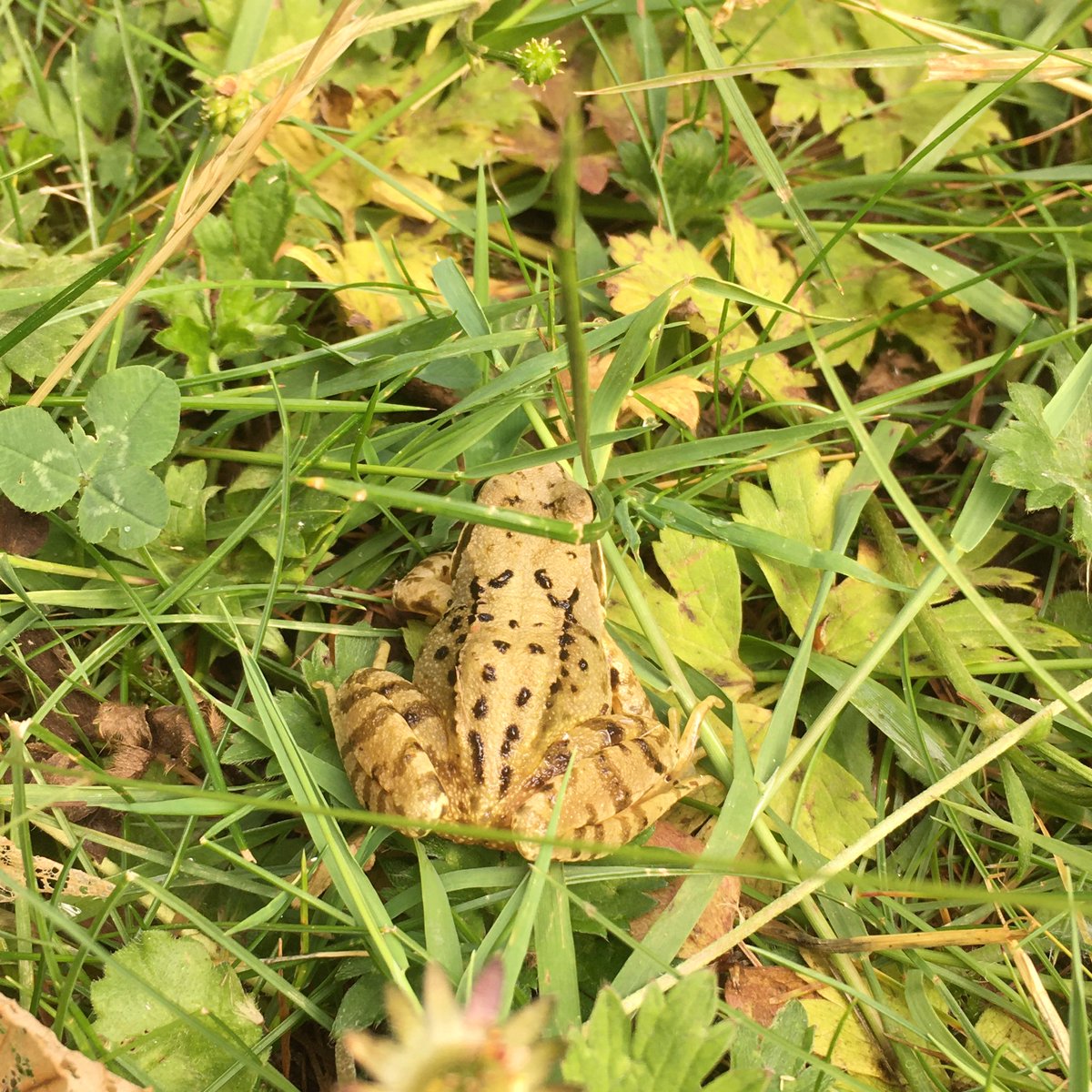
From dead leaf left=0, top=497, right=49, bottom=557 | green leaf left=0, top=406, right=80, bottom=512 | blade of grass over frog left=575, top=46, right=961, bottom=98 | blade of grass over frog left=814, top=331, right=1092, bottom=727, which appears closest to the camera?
blade of grass over frog left=814, top=331, right=1092, bottom=727

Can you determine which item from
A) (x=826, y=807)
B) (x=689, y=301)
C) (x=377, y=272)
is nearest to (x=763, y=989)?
(x=826, y=807)

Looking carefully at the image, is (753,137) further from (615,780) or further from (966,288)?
(615,780)

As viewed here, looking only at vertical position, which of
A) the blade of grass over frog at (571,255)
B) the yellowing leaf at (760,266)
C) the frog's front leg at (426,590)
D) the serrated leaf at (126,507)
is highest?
the blade of grass over frog at (571,255)

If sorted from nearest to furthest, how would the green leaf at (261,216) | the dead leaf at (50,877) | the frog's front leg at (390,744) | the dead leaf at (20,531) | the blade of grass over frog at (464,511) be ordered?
the blade of grass over frog at (464,511)
the dead leaf at (50,877)
the frog's front leg at (390,744)
the dead leaf at (20,531)
the green leaf at (261,216)

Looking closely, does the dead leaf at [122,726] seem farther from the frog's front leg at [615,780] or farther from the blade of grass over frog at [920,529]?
the blade of grass over frog at [920,529]

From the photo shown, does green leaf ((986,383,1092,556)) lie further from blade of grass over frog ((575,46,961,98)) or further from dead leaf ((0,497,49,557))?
dead leaf ((0,497,49,557))

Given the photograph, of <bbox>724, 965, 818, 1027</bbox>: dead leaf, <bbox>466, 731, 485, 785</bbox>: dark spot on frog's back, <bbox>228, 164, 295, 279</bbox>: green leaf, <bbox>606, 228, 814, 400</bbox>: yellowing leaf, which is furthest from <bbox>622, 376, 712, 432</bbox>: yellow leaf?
<bbox>724, 965, 818, 1027</bbox>: dead leaf

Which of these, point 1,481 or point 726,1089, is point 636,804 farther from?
point 1,481

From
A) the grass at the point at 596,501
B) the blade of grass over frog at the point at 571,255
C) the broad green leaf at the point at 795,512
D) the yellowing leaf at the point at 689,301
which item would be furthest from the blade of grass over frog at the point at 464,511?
the yellowing leaf at the point at 689,301
